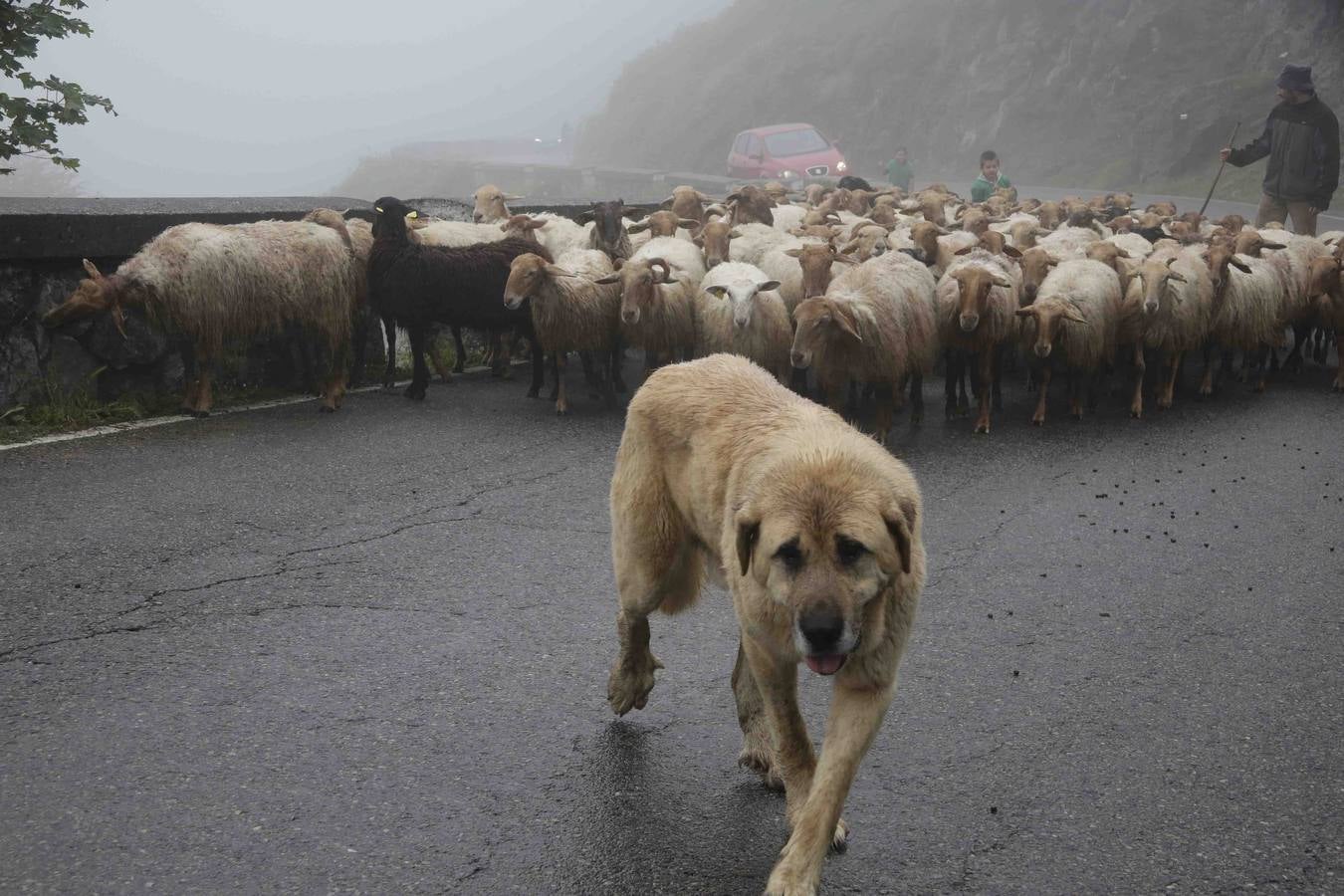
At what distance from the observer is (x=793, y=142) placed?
29.8 metres

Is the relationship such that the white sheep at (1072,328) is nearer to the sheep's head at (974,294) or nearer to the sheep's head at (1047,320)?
the sheep's head at (1047,320)

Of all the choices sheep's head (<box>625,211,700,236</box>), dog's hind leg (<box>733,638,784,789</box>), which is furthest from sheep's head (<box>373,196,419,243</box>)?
dog's hind leg (<box>733,638,784,789</box>)

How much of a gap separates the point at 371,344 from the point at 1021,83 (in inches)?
1507

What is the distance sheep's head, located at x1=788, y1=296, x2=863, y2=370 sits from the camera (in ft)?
30.8

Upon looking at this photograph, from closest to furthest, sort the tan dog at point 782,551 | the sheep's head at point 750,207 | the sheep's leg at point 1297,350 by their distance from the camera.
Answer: the tan dog at point 782,551 < the sheep's leg at point 1297,350 < the sheep's head at point 750,207

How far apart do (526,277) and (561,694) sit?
625 cm

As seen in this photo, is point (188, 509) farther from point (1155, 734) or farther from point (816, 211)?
point (816, 211)

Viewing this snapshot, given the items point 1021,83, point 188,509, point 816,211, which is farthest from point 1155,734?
point 1021,83

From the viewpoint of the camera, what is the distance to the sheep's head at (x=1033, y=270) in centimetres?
1123

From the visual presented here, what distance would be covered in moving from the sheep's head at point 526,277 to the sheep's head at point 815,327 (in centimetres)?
242

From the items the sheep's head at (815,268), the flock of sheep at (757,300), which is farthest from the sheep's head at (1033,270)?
the sheep's head at (815,268)

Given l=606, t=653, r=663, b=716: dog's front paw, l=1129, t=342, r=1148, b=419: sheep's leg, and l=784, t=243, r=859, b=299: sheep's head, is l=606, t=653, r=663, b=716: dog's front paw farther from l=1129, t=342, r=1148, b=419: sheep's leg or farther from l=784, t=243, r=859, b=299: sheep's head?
l=1129, t=342, r=1148, b=419: sheep's leg

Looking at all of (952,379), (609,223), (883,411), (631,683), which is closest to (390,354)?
(609,223)

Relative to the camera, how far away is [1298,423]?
10062mm
